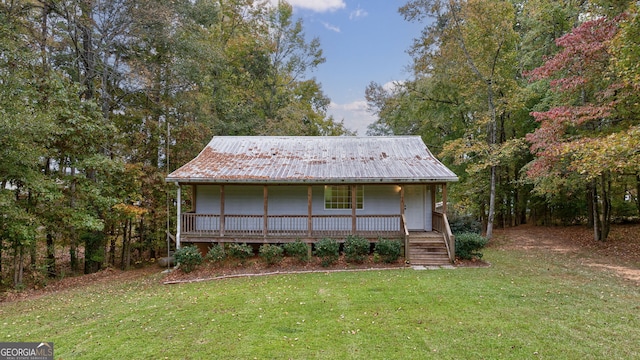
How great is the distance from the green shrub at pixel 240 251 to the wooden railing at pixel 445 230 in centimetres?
714

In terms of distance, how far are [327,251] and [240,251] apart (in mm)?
3138

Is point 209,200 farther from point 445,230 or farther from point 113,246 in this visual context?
point 445,230

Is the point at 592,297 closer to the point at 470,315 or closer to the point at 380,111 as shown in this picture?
the point at 470,315

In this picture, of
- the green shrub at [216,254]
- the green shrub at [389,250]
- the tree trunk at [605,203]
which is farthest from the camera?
the tree trunk at [605,203]

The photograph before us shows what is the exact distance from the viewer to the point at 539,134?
13.4 meters

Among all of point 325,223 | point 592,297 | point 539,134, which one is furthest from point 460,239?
point 539,134

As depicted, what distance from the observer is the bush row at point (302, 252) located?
10891 mm

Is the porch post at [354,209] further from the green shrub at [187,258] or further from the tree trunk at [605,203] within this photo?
the tree trunk at [605,203]

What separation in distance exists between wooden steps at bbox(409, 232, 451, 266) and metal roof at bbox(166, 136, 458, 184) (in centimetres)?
223

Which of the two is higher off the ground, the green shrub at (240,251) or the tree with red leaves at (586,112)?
the tree with red leaves at (586,112)

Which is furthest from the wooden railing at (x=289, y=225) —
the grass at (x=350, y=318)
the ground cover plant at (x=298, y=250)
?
the grass at (x=350, y=318)

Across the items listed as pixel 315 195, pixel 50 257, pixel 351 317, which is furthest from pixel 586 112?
pixel 50 257

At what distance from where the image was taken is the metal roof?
1162cm

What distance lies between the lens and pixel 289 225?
41.9 ft
